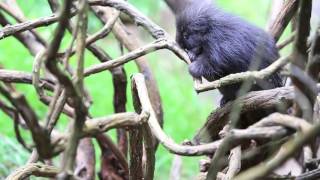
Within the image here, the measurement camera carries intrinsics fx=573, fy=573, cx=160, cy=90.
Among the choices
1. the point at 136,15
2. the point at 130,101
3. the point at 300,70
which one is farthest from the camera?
the point at 130,101

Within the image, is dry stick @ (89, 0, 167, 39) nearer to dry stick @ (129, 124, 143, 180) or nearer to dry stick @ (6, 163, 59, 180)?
dry stick @ (129, 124, 143, 180)

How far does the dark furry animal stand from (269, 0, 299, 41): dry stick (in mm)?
164

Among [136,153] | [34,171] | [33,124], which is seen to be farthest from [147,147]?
[33,124]

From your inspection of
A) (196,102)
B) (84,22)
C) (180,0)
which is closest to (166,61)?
(196,102)

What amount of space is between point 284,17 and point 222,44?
31 centimetres

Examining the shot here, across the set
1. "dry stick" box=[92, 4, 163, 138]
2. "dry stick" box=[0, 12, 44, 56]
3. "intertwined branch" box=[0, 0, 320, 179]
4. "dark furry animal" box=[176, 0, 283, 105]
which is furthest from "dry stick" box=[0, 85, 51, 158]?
"dry stick" box=[0, 12, 44, 56]

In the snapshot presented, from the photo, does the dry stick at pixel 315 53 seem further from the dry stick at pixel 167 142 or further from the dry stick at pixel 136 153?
the dry stick at pixel 136 153

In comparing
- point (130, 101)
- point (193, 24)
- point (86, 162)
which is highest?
point (193, 24)

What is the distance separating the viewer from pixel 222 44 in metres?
1.67

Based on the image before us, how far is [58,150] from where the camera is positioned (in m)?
0.86

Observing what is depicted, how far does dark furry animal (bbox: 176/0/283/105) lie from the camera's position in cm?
160

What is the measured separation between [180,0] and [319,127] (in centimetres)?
114

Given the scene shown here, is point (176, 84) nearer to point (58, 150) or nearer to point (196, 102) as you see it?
point (196, 102)

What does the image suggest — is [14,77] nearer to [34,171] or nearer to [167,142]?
[34,171]
